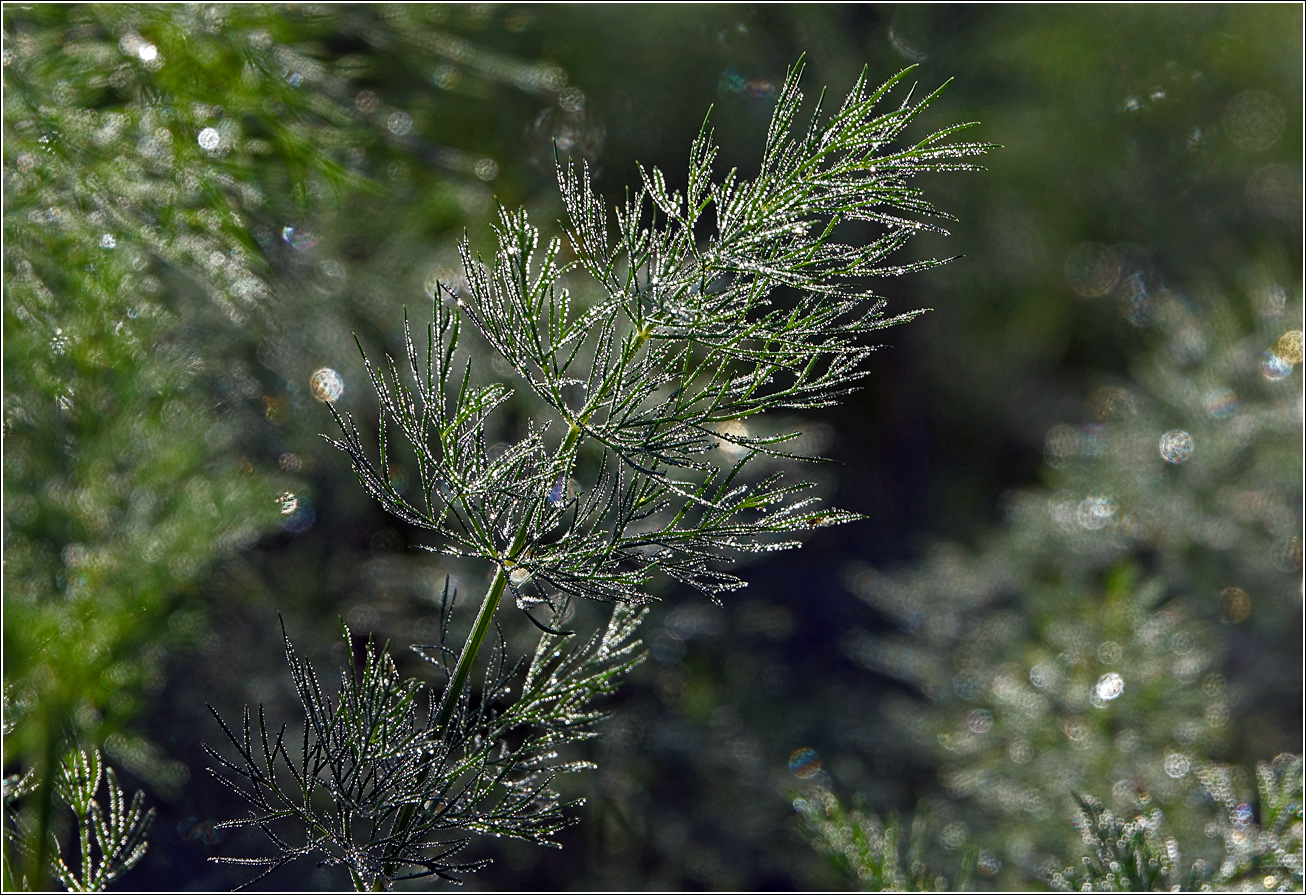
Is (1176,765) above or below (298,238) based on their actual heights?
below

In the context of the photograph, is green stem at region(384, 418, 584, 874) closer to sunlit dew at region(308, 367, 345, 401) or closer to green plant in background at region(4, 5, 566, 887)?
green plant in background at region(4, 5, 566, 887)

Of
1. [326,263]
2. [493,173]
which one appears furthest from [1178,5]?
[326,263]

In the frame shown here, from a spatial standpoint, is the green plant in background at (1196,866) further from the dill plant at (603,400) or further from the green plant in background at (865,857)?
the dill plant at (603,400)

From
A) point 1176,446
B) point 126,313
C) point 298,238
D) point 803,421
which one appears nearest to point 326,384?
point 298,238

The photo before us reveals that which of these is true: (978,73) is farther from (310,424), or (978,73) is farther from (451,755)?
(451,755)

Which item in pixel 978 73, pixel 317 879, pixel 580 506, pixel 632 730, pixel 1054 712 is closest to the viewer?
pixel 580 506

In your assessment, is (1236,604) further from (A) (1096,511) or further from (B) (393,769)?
(B) (393,769)
